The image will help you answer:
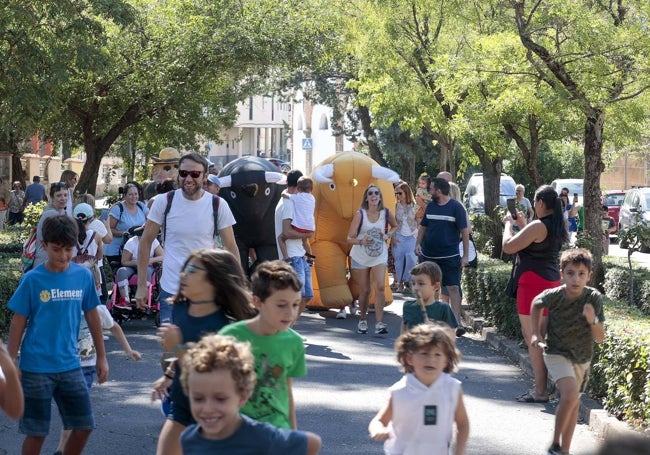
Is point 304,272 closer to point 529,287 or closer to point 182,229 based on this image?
point 529,287

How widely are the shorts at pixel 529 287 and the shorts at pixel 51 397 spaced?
14.5ft

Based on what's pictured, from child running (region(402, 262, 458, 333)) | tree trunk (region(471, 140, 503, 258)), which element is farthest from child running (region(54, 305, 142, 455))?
tree trunk (region(471, 140, 503, 258))

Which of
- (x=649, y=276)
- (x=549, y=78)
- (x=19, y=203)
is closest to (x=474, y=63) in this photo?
(x=549, y=78)

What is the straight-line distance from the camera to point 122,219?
44.3 ft

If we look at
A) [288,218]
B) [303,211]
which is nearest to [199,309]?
[288,218]

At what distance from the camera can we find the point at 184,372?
12.4 ft

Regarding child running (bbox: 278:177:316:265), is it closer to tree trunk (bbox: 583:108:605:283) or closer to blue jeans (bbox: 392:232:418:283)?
blue jeans (bbox: 392:232:418:283)

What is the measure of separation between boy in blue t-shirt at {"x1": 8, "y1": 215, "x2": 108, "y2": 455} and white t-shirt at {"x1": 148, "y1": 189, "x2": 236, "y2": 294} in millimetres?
1610

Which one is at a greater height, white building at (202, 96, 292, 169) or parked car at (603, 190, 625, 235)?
white building at (202, 96, 292, 169)

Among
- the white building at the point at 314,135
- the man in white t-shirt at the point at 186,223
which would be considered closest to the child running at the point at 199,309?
the man in white t-shirt at the point at 186,223

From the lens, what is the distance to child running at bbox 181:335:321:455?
11.8 feet

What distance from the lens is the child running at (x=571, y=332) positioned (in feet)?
23.5

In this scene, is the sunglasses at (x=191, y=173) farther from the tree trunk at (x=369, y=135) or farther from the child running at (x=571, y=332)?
the tree trunk at (x=369, y=135)

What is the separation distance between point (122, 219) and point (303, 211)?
213 centimetres
